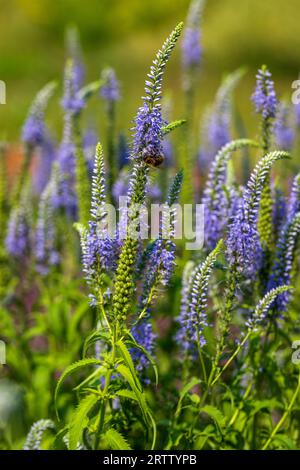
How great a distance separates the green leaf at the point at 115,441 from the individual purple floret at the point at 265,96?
2211 mm

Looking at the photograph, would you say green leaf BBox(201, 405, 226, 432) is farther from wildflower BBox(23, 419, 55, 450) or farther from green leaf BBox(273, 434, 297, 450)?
wildflower BBox(23, 419, 55, 450)

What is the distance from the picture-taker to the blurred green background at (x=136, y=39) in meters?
20.7

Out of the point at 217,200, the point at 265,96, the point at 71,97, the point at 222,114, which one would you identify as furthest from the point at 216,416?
the point at 222,114

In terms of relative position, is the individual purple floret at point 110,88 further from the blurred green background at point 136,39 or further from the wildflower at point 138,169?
the blurred green background at point 136,39

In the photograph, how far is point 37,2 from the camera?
25109 millimetres

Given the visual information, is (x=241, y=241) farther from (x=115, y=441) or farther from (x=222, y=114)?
(x=222, y=114)

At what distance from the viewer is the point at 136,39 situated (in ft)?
77.1

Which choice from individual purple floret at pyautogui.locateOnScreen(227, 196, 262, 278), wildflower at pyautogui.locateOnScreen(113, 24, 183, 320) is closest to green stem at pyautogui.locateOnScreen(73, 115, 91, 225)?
individual purple floret at pyautogui.locateOnScreen(227, 196, 262, 278)

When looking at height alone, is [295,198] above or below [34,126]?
below

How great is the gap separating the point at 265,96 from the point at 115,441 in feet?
7.68

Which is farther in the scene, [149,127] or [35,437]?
[35,437]

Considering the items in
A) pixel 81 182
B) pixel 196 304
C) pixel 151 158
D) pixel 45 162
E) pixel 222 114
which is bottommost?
pixel 196 304
